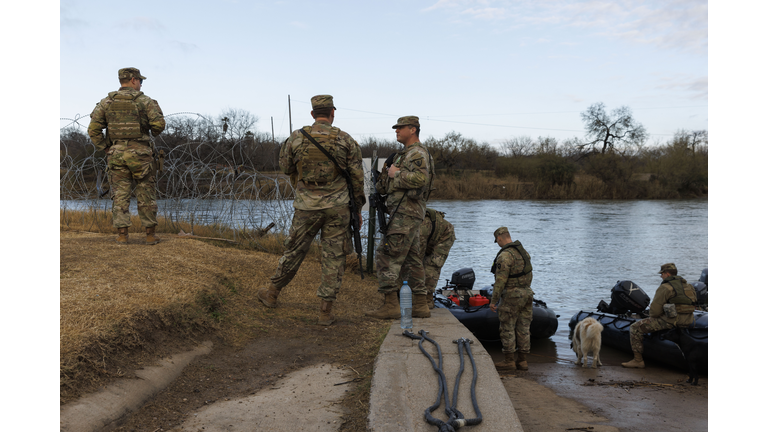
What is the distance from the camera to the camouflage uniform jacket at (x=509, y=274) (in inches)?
276

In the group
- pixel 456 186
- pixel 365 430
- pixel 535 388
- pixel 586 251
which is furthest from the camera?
pixel 456 186

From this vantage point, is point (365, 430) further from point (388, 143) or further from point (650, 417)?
point (388, 143)

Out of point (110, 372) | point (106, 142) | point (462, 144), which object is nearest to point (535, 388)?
point (110, 372)

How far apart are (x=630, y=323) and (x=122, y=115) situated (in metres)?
8.17

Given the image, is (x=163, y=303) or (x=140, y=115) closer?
(x=163, y=303)

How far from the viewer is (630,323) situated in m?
9.30

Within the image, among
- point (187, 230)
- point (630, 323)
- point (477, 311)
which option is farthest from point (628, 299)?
point (187, 230)

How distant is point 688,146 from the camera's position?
166 ft

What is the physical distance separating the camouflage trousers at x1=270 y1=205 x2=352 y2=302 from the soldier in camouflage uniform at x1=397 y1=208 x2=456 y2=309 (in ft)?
5.81

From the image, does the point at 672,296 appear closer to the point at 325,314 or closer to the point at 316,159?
the point at 325,314

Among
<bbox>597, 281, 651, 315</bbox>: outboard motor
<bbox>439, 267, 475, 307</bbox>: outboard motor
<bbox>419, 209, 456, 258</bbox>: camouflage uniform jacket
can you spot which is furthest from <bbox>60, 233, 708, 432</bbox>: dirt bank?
<bbox>439, 267, 475, 307</bbox>: outboard motor

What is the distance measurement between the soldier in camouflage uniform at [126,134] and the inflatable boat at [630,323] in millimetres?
7363

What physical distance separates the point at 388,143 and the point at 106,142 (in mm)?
42706

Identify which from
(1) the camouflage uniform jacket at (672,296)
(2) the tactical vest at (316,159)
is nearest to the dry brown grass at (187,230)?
(2) the tactical vest at (316,159)
